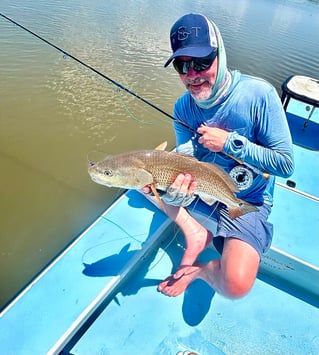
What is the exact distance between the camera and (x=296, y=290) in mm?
2814

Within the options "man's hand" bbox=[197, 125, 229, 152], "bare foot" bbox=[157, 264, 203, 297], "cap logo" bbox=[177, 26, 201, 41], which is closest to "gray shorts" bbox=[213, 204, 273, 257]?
"bare foot" bbox=[157, 264, 203, 297]

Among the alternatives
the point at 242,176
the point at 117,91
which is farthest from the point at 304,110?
the point at 117,91

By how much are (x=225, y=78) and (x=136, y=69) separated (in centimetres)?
676

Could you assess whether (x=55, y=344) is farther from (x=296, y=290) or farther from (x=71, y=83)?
(x=71, y=83)

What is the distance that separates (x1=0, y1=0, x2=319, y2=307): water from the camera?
3881 millimetres

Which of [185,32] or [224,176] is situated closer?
[185,32]

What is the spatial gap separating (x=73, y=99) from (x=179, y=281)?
5158 millimetres

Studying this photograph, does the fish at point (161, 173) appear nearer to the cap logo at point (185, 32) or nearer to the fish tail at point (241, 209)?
the fish tail at point (241, 209)

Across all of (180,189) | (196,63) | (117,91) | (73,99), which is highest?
(196,63)

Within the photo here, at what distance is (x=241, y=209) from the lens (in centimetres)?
231

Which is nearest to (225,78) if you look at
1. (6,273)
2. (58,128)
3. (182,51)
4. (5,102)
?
(182,51)

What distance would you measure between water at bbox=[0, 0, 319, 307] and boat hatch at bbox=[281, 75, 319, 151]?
211cm

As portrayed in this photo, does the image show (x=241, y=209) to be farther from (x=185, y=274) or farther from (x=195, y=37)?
(x=195, y=37)

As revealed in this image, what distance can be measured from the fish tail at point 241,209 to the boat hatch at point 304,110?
2.58 m
